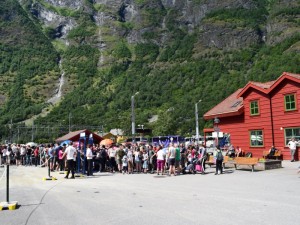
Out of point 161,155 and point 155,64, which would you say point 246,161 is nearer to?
point 161,155

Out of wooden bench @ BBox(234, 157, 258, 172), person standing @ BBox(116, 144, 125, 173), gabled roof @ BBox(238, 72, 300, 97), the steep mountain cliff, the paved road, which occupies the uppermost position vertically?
the steep mountain cliff

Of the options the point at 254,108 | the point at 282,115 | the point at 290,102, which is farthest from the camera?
the point at 254,108

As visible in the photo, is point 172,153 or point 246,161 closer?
point 172,153

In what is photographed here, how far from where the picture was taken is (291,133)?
24.8 m

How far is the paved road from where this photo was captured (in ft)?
27.6

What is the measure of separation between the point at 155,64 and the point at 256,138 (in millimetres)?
147909

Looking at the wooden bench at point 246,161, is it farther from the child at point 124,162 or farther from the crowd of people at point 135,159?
the child at point 124,162

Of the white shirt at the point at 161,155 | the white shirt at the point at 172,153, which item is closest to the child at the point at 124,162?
the white shirt at the point at 161,155

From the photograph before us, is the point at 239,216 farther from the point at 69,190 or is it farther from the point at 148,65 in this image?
the point at 148,65

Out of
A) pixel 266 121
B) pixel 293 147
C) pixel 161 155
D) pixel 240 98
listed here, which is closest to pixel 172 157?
pixel 161 155

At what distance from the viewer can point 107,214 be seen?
29.8ft

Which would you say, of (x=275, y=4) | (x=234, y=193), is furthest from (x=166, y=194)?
(x=275, y=4)

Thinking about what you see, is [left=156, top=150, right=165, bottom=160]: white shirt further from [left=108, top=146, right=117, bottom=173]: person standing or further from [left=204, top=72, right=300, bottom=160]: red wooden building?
[left=204, top=72, right=300, bottom=160]: red wooden building

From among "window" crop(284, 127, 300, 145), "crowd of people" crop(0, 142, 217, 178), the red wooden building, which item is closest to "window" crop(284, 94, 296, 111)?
the red wooden building
